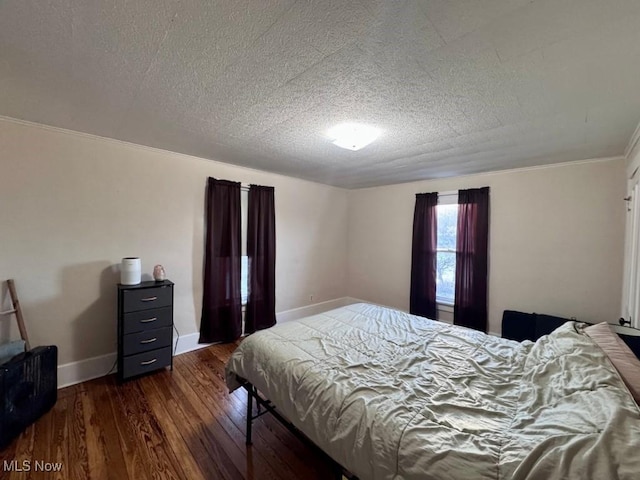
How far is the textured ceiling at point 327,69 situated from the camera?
1066mm

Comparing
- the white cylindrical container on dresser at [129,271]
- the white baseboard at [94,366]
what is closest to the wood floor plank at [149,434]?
the white baseboard at [94,366]

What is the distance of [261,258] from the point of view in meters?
3.87

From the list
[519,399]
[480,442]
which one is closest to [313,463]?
[480,442]

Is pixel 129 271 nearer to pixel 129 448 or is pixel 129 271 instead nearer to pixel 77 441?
pixel 77 441

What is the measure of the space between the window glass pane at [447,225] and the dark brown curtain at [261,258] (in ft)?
8.62

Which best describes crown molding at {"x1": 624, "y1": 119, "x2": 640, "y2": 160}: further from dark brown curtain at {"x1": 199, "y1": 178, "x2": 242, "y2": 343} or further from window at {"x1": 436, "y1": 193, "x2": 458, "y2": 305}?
dark brown curtain at {"x1": 199, "y1": 178, "x2": 242, "y2": 343}

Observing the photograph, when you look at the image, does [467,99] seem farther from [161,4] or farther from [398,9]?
[161,4]

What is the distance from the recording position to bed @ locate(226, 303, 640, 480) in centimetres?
87

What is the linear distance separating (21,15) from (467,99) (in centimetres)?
232

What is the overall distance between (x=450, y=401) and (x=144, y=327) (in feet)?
8.94

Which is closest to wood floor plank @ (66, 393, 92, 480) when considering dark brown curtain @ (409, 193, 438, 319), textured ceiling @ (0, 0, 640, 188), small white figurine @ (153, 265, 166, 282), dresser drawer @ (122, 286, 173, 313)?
dresser drawer @ (122, 286, 173, 313)

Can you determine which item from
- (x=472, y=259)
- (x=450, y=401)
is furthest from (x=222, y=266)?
(x=472, y=259)

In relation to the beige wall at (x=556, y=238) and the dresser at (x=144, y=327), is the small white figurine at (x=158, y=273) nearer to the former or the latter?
the dresser at (x=144, y=327)

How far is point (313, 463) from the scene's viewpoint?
1.68 metres
